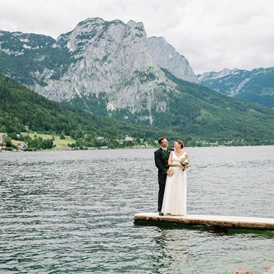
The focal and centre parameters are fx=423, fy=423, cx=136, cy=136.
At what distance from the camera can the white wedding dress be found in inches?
1202

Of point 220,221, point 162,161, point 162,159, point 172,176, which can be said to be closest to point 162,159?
point 162,159

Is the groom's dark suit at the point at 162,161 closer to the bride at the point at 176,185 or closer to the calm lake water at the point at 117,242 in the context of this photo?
the bride at the point at 176,185

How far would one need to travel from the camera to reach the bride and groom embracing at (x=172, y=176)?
30.2 m

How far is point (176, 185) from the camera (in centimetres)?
3067

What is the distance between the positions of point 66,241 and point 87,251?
3.29 metres

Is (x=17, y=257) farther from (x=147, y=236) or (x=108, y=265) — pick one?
(x=147, y=236)

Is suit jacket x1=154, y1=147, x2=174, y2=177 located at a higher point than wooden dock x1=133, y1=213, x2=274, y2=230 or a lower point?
higher

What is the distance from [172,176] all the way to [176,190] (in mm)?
1047

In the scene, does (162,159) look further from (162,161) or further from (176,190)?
(176,190)

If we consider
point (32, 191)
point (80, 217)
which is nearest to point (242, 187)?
point (32, 191)

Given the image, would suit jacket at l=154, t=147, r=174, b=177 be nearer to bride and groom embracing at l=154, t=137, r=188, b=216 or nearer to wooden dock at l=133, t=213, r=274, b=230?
bride and groom embracing at l=154, t=137, r=188, b=216

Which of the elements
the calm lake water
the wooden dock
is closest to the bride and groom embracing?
the wooden dock

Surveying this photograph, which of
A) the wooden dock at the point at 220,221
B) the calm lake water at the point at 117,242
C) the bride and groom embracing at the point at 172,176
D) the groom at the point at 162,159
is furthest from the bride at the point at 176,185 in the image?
the calm lake water at the point at 117,242

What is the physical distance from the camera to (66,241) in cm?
2697
